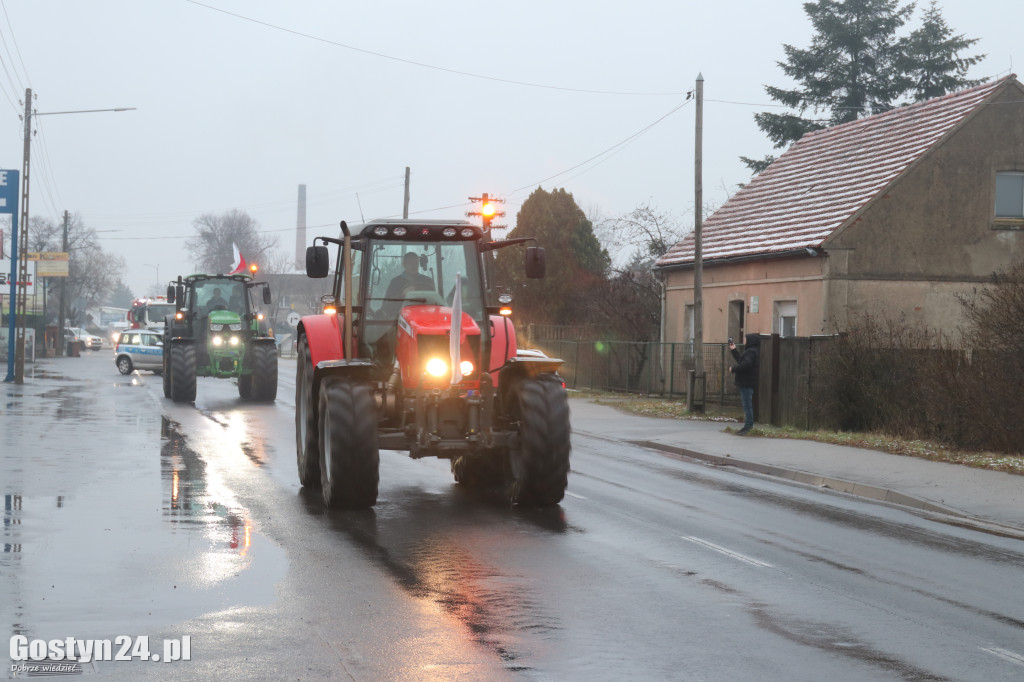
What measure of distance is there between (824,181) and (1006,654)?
2611 cm

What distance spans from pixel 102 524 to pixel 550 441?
4.15m

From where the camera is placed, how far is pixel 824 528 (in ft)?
37.4

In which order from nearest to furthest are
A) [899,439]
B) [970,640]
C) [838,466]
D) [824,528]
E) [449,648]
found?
1. [449,648]
2. [970,640]
3. [824,528]
4. [838,466]
5. [899,439]

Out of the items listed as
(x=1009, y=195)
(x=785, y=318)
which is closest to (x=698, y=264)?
(x=785, y=318)

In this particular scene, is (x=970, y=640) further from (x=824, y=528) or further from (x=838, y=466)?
(x=838, y=466)

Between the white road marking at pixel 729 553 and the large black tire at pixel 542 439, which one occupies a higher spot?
the large black tire at pixel 542 439

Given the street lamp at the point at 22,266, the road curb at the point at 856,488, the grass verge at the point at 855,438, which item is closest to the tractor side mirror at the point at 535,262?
the road curb at the point at 856,488

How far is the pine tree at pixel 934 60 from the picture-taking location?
163 feet

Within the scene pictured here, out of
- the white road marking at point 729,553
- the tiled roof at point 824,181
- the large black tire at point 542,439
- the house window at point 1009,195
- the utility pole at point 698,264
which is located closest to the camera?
the white road marking at point 729,553

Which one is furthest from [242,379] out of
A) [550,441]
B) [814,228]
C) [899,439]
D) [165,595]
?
[165,595]


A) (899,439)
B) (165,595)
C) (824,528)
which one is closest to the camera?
(165,595)

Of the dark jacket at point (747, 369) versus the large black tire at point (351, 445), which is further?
the dark jacket at point (747, 369)

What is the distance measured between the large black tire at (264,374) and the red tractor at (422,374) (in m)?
14.5

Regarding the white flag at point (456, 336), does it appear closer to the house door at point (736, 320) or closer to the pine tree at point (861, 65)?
the house door at point (736, 320)
